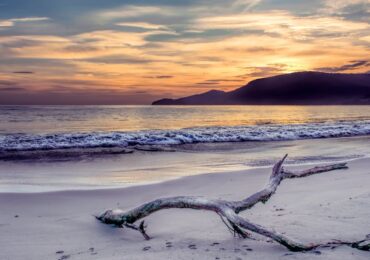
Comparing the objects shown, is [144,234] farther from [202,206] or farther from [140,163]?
[140,163]

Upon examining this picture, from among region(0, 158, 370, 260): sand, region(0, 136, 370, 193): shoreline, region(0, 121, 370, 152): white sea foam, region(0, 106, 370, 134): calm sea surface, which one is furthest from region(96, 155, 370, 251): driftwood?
region(0, 106, 370, 134): calm sea surface

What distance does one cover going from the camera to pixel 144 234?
14.7 ft

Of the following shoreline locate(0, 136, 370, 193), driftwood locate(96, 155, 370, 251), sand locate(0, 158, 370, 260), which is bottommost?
shoreline locate(0, 136, 370, 193)

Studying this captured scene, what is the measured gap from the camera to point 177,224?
5.05 m

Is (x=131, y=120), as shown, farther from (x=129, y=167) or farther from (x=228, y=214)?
(x=228, y=214)

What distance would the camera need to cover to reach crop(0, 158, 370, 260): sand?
4.03 metres

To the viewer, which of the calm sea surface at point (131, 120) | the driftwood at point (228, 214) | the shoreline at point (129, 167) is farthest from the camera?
the calm sea surface at point (131, 120)

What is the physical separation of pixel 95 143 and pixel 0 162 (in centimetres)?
585

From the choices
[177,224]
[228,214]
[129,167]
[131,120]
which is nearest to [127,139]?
[129,167]

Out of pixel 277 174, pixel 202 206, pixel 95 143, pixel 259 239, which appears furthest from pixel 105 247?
pixel 95 143

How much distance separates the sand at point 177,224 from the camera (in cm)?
403

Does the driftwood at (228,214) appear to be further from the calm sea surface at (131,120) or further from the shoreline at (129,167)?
the calm sea surface at (131,120)

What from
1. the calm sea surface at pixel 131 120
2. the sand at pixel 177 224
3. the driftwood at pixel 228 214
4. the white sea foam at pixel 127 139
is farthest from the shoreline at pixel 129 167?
the calm sea surface at pixel 131 120

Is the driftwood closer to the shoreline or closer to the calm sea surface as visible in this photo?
the shoreline
